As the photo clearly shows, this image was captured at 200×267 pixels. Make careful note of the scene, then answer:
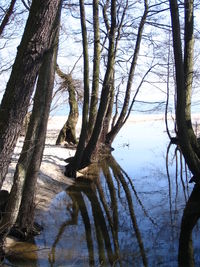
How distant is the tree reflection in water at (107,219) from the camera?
259 inches

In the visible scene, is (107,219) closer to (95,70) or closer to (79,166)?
(79,166)

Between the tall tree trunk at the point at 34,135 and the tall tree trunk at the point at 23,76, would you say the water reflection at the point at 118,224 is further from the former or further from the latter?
the tall tree trunk at the point at 23,76

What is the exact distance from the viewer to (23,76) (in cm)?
436

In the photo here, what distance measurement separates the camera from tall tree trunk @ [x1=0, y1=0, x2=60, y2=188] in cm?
437

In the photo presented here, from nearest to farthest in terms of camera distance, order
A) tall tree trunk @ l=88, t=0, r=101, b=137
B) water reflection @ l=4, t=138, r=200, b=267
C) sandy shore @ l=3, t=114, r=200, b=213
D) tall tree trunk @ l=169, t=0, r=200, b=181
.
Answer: water reflection @ l=4, t=138, r=200, b=267 → sandy shore @ l=3, t=114, r=200, b=213 → tall tree trunk @ l=169, t=0, r=200, b=181 → tall tree trunk @ l=88, t=0, r=101, b=137

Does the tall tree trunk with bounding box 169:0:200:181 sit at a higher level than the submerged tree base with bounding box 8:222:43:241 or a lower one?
higher

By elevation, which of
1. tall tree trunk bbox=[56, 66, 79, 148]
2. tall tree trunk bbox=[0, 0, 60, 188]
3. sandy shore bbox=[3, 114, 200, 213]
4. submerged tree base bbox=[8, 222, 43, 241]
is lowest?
submerged tree base bbox=[8, 222, 43, 241]

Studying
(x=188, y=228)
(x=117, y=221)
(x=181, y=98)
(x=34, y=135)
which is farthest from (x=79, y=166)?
(x=34, y=135)

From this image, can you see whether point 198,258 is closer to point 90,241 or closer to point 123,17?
point 90,241

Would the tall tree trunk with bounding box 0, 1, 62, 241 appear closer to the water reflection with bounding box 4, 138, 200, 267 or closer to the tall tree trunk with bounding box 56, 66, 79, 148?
the water reflection with bounding box 4, 138, 200, 267

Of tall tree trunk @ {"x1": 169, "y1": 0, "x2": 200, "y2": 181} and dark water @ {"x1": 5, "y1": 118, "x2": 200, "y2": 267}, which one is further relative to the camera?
tall tree trunk @ {"x1": 169, "y1": 0, "x2": 200, "y2": 181}

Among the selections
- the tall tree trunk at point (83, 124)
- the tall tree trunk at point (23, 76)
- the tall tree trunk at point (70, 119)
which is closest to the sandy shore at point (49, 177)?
the tall tree trunk at point (83, 124)

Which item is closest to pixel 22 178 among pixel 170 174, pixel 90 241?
pixel 90 241

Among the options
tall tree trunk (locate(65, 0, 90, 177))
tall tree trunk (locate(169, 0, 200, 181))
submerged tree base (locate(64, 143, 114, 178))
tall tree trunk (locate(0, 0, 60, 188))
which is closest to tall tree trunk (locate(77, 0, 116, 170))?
submerged tree base (locate(64, 143, 114, 178))
